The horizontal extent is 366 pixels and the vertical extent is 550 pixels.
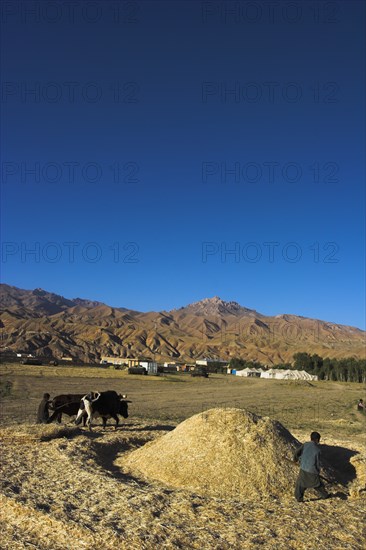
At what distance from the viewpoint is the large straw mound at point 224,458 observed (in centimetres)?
996

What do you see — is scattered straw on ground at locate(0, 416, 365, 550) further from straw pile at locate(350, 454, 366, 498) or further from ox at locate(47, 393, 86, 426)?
ox at locate(47, 393, 86, 426)

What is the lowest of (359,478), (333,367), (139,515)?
(359,478)

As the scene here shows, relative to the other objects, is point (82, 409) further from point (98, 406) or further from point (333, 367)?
point (333, 367)

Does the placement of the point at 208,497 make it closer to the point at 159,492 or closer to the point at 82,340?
the point at 159,492

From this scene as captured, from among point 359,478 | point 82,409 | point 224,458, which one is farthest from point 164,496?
point 82,409

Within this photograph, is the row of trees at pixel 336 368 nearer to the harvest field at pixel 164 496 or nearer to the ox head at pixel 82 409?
the harvest field at pixel 164 496

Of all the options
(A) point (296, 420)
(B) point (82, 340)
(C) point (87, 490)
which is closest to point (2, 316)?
(B) point (82, 340)

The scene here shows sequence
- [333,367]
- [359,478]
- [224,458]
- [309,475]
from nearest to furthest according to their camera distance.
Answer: [309,475] < [224,458] < [359,478] < [333,367]

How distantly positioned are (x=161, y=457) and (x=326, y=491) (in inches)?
152

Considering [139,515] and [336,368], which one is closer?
[139,515]

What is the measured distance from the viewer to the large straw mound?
9.96m

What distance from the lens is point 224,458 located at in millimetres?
10672

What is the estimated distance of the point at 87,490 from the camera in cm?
912

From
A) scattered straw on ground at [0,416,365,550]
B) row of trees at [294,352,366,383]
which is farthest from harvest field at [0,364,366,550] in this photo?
row of trees at [294,352,366,383]
